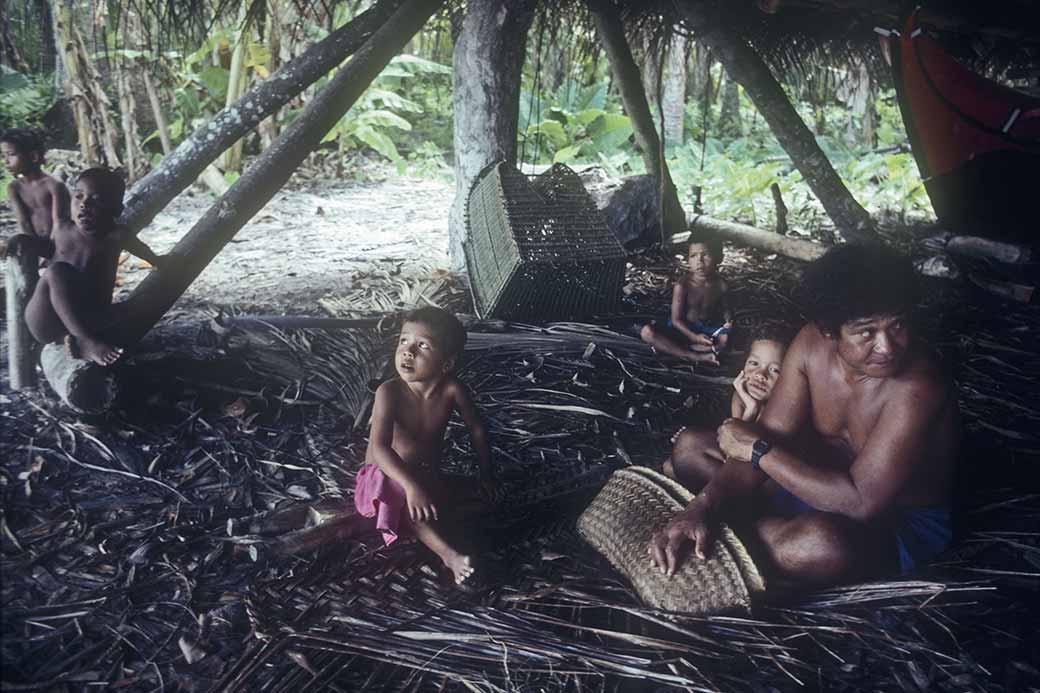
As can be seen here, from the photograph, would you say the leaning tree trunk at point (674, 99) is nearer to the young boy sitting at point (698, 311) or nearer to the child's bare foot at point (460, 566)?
the young boy sitting at point (698, 311)

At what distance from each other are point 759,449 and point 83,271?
8.61 feet

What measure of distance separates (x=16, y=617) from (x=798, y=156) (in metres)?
A: 4.54

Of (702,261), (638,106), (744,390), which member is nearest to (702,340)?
(702,261)

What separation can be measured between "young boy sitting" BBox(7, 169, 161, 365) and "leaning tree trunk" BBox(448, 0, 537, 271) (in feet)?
7.12

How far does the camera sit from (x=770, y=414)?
216 cm

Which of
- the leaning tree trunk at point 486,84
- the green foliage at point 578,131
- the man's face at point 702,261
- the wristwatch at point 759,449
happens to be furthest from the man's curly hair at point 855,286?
the green foliage at point 578,131

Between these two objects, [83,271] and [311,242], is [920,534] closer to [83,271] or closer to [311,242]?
[83,271]

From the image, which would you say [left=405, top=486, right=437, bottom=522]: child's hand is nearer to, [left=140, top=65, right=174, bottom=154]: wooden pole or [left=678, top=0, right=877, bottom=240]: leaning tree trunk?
[left=678, top=0, right=877, bottom=240]: leaning tree trunk

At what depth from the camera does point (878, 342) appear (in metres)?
1.77

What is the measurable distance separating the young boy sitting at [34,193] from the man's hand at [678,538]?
297 centimetres

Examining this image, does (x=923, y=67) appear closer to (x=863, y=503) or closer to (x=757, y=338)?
(x=757, y=338)

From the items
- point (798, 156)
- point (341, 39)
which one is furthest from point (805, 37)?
point (341, 39)

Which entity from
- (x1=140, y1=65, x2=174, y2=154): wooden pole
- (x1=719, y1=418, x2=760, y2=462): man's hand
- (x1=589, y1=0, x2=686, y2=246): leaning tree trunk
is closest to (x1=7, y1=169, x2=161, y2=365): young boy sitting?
(x1=719, y1=418, x2=760, y2=462): man's hand

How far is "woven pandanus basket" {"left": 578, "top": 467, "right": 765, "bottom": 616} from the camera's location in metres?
1.87
